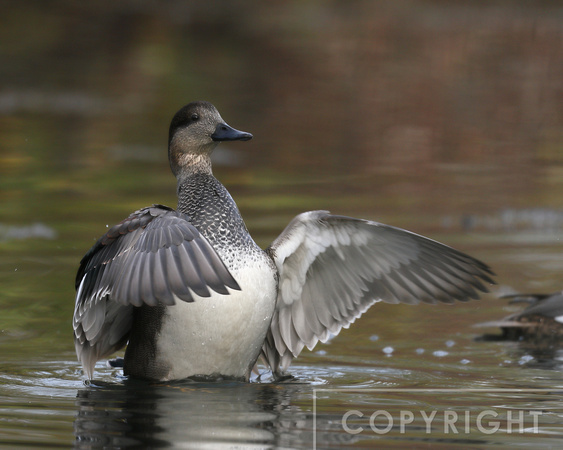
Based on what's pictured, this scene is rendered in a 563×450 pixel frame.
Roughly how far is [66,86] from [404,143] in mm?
6780

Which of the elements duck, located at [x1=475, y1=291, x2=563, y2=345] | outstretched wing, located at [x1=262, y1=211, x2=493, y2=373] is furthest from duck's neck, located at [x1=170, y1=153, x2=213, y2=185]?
duck, located at [x1=475, y1=291, x2=563, y2=345]

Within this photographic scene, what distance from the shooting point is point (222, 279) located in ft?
14.5

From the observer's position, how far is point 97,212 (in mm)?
9352

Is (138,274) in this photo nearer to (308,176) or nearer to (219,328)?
(219,328)

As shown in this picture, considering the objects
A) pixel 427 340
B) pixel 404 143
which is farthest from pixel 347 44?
pixel 427 340

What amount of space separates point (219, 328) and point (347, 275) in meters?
1.01

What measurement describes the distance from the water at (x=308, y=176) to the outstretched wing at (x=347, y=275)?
0.85ft

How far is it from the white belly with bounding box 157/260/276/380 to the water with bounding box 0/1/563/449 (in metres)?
0.17

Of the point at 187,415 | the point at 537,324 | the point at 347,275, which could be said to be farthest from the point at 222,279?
the point at 537,324

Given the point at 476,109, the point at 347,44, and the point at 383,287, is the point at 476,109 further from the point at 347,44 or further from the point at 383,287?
the point at 383,287

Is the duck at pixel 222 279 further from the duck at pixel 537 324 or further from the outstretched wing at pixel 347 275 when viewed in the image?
the duck at pixel 537 324

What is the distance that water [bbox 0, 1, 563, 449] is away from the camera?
4.50 meters

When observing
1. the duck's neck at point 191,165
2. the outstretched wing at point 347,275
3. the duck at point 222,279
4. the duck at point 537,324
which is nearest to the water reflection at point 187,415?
the duck at point 222,279

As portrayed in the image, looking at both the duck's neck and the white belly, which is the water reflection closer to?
the white belly
